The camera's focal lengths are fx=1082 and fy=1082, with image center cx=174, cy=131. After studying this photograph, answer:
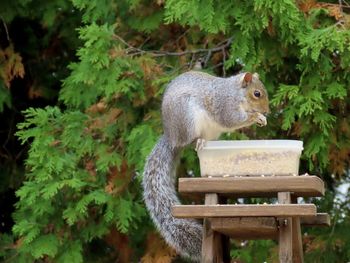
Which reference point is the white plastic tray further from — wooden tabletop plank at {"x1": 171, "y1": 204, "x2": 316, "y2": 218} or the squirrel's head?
the squirrel's head

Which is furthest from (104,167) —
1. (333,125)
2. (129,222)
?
(333,125)

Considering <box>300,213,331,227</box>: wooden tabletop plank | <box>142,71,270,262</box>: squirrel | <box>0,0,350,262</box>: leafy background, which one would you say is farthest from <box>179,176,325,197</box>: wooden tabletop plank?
<box>0,0,350,262</box>: leafy background

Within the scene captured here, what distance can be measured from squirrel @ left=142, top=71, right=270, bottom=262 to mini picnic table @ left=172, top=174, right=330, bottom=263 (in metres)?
0.38

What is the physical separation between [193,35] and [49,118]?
0.89 metres

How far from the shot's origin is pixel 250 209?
3568 millimetres

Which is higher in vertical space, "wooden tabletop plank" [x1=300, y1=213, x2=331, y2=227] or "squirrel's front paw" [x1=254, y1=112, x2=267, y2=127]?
"squirrel's front paw" [x1=254, y1=112, x2=267, y2=127]

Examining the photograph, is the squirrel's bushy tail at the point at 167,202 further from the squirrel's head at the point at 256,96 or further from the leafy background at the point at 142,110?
the leafy background at the point at 142,110

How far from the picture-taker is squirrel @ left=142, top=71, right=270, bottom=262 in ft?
14.0

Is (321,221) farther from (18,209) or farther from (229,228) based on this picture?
(18,209)

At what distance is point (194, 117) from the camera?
169 inches

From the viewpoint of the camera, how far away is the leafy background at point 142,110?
5027 mm

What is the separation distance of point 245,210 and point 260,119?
72cm

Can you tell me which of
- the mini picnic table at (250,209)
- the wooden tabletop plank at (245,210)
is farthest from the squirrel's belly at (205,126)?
the wooden tabletop plank at (245,210)

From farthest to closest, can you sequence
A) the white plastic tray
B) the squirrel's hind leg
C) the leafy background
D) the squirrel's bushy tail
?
the leafy background < the squirrel's bushy tail < the squirrel's hind leg < the white plastic tray
